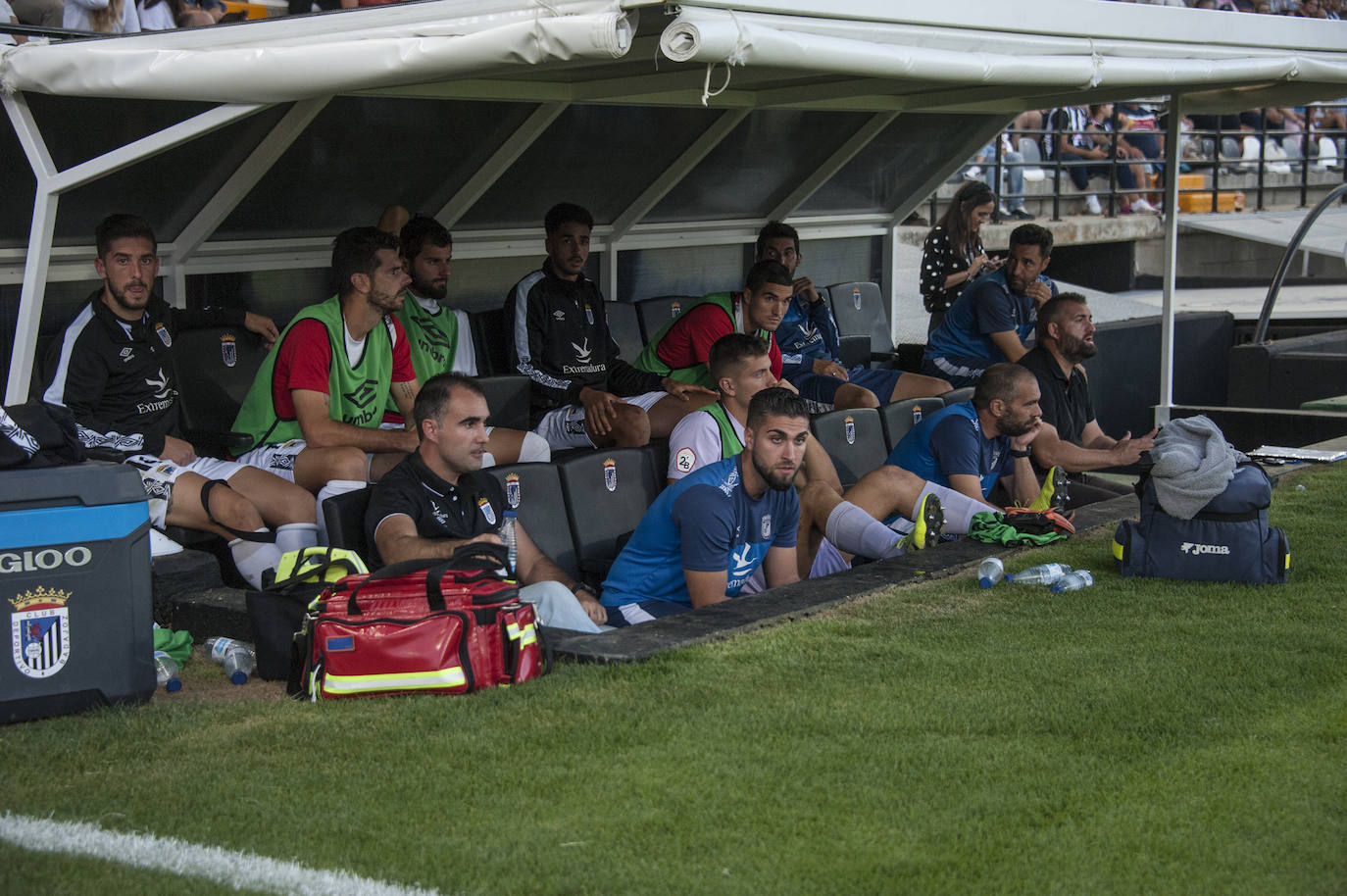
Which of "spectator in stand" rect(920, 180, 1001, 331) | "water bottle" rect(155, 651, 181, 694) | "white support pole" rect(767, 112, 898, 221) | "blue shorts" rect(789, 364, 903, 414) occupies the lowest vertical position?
→ "water bottle" rect(155, 651, 181, 694)

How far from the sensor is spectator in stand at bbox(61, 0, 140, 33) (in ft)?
25.3

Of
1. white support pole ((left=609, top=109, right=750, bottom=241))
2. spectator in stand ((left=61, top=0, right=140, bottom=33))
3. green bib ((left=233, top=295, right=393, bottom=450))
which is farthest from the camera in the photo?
white support pole ((left=609, top=109, right=750, bottom=241))

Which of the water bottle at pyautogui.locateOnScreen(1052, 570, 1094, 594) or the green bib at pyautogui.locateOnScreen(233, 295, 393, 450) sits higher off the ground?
the green bib at pyautogui.locateOnScreen(233, 295, 393, 450)

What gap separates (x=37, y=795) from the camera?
143 inches

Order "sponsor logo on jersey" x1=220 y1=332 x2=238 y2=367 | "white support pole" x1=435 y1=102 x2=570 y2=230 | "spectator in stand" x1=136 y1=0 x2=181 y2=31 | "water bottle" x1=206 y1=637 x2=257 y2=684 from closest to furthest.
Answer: "water bottle" x1=206 y1=637 x2=257 y2=684
"sponsor logo on jersey" x1=220 y1=332 x2=238 y2=367
"white support pole" x1=435 y1=102 x2=570 y2=230
"spectator in stand" x1=136 y1=0 x2=181 y2=31

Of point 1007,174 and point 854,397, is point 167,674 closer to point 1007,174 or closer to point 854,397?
point 854,397

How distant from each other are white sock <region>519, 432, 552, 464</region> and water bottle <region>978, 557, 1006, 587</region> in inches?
80.3

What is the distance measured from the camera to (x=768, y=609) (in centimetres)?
516

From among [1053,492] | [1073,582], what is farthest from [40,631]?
[1053,492]

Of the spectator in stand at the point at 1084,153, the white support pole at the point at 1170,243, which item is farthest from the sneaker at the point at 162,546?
the spectator in stand at the point at 1084,153

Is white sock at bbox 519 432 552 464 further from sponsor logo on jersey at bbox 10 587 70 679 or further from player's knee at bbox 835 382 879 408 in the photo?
sponsor logo on jersey at bbox 10 587 70 679

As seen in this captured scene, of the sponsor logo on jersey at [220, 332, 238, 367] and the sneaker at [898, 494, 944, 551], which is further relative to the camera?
the sponsor logo on jersey at [220, 332, 238, 367]

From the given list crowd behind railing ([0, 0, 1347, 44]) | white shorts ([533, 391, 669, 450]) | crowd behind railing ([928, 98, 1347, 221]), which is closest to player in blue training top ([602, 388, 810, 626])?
white shorts ([533, 391, 669, 450])

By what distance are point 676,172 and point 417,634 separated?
5179 mm
